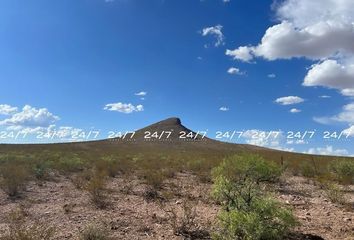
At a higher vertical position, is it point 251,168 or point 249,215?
point 251,168

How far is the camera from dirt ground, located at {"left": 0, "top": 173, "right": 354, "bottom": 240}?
380 inches

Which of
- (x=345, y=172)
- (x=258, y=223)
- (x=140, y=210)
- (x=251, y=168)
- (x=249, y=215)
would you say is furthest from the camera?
(x=345, y=172)

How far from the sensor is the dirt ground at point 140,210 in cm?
964

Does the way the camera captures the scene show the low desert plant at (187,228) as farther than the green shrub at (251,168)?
No

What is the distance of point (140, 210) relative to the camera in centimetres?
1207

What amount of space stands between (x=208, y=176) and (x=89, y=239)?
1174 cm

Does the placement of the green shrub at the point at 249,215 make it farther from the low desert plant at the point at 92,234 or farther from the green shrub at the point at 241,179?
the low desert plant at the point at 92,234

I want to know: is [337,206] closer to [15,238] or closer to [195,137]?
[15,238]

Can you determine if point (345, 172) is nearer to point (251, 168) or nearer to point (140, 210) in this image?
point (251, 168)

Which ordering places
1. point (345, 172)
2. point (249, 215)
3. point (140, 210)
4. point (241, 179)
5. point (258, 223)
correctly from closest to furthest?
point (258, 223), point (249, 215), point (140, 210), point (241, 179), point (345, 172)

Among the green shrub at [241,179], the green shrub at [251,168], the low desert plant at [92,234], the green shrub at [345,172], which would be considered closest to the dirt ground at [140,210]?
the low desert plant at [92,234]

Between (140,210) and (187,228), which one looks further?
(140,210)

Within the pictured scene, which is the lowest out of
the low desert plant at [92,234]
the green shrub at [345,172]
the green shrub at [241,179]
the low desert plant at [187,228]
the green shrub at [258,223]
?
the low desert plant at [92,234]

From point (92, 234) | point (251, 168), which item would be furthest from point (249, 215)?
point (251, 168)
